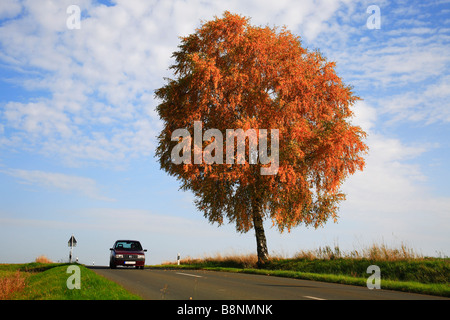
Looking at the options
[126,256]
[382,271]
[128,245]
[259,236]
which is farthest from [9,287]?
[259,236]

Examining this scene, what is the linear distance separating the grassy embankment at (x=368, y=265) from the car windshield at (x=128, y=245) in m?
6.58

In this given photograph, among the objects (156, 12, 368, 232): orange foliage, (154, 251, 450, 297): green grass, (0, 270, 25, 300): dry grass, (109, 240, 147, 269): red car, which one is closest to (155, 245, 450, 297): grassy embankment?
(154, 251, 450, 297): green grass

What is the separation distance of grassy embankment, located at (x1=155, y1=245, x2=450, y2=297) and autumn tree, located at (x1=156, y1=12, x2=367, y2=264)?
2321 millimetres

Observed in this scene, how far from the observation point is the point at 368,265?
20219 mm

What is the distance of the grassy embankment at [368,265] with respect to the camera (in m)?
15.3

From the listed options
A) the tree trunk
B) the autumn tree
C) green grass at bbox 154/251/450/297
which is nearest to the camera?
green grass at bbox 154/251/450/297

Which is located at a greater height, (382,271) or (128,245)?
(128,245)

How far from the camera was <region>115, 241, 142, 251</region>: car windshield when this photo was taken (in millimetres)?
26163

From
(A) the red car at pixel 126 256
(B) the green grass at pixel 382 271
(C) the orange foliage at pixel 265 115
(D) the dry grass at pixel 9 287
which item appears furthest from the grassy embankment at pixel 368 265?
(D) the dry grass at pixel 9 287

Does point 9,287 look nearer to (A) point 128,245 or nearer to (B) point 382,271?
(A) point 128,245

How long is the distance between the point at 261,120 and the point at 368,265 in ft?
32.4

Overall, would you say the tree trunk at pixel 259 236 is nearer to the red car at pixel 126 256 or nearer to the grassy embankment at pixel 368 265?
the grassy embankment at pixel 368 265

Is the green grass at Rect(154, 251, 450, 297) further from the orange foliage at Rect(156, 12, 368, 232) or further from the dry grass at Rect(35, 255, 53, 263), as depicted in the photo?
the dry grass at Rect(35, 255, 53, 263)
